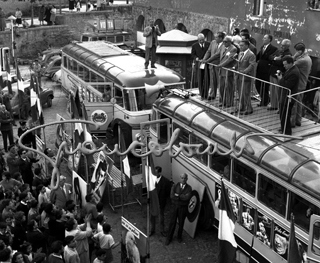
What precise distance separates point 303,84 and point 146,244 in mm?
4872

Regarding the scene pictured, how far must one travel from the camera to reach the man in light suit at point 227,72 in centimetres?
1207

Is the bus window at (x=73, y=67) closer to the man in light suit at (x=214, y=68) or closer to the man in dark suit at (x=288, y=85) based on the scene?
the man in light suit at (x=214, y=68)

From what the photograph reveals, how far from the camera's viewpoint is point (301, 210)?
8891 millimetres

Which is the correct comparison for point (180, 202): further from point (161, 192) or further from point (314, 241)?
point (314, 241)

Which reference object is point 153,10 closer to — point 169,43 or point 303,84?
point 169,43

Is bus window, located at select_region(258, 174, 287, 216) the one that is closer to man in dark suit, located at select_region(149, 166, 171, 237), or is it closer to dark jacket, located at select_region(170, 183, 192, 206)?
dark jacket, located at select_region(170, 183, 192, 206)

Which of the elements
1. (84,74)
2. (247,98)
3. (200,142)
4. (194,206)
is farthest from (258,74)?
(84,74)

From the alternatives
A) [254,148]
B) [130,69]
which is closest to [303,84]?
[254,148]

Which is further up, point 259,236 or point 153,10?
point 153,10

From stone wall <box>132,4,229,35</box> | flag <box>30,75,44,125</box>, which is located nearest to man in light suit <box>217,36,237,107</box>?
flag <box>30,75,44,125</box>

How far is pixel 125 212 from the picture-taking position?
512 inches

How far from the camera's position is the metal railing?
10844 millimetres

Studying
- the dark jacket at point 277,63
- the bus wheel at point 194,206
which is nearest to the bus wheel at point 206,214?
the bus wheel at point 194,206

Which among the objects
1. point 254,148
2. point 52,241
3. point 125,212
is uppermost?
point 254,148
